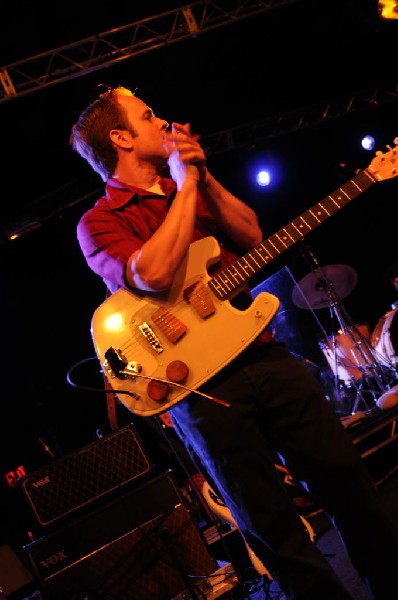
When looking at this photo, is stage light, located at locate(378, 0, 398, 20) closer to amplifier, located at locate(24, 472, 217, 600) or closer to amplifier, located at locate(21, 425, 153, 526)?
amplifier, located at locate(21, 425, 153, 526)

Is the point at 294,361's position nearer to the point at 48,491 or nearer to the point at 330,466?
the point at 330,466

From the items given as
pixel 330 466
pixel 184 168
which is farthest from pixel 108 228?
pixel 330 466

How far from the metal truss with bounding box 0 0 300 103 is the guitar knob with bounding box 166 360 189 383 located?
16.2ft

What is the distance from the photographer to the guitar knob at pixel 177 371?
1.97 m

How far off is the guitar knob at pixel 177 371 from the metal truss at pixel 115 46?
4.94m

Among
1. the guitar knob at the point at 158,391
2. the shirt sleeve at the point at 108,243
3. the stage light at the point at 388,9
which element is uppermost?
the stage light at the point at 388,9

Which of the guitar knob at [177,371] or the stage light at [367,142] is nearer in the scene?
the guitar knob at [177,371]

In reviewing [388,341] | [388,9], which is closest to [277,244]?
[388,9]

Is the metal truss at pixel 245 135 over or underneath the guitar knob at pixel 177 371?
over

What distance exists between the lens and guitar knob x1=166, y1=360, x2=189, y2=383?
1.97 metres

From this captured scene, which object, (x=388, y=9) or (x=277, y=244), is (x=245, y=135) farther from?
(x=277, y=244)

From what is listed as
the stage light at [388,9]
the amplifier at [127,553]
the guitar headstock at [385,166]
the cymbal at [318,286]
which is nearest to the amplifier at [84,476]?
the amplifier at [127,553]

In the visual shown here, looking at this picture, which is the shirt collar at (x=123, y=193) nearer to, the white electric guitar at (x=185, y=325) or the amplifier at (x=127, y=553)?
the white electric guitar at (x=185, y=325)

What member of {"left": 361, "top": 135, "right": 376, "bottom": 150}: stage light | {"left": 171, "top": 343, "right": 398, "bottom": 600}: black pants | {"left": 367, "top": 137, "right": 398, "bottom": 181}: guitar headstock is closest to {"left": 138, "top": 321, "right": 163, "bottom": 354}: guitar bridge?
{"left": 171, "top": 343, "right": 398, "bottom": 600}: black pants
